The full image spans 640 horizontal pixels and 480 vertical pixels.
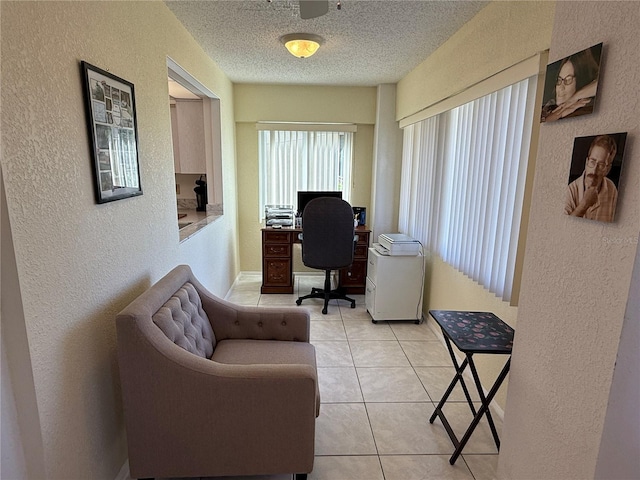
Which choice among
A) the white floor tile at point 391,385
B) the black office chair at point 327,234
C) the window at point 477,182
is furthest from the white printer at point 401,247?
the white floor tile at point 391,385

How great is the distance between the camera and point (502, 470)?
1.66 meters

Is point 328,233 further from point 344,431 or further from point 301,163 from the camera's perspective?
point 344,431

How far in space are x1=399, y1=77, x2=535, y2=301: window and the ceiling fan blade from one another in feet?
3.70

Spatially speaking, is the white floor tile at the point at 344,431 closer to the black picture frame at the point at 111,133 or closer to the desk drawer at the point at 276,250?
the black picture frame at the point at 111,133

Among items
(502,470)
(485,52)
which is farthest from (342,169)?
(502,470)

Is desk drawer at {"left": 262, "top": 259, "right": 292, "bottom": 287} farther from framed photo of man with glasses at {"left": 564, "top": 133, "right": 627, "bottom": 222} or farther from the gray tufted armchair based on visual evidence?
framed photo of man with glasses at {"left": 564, "top": 133, "right": 627, "bottom": 222}

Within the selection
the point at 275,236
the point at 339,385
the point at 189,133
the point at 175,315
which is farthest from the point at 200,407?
the point at 189,133

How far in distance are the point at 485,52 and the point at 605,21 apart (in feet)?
4.36

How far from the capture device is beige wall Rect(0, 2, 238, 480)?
1.09 metres

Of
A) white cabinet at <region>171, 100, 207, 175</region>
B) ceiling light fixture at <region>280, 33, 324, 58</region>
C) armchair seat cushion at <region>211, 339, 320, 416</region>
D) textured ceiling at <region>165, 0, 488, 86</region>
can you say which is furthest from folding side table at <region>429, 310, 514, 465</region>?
white cabinet at <region>171, 100, 207, 175</region>

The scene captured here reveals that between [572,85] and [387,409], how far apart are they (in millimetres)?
1939

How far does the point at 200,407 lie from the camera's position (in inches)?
59.4

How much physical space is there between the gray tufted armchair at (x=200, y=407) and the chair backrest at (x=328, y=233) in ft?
6.86

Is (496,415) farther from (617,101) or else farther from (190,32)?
(190,32)
